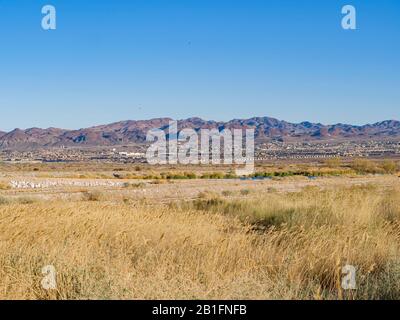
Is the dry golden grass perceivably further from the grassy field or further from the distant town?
the distant town

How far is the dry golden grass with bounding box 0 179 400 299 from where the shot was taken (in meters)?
6.29

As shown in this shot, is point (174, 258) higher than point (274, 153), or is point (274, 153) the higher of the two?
point (174, 258)

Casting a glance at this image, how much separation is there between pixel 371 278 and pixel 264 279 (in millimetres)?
1636

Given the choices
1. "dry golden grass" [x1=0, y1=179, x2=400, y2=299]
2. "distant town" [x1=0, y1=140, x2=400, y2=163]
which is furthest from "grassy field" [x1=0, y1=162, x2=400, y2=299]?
"distant town" [x1=0, y1=140, x2=400, y2=163]

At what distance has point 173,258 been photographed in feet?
26.4

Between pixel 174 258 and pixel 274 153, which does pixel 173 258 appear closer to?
pixel 174 258

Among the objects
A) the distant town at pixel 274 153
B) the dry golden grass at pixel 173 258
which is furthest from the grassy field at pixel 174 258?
the distant town at pixel 274 153

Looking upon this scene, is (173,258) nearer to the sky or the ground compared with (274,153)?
nearer to the sky

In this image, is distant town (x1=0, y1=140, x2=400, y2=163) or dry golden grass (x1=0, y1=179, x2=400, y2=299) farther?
distant town (x1=0, y1=140, x2=400, y2=163)

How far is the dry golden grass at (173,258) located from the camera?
248 inches

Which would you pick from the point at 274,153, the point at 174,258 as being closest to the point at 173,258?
the point at 174,258

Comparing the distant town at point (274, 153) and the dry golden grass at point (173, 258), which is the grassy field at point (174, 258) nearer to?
the dry golden grass at point (173, 258)

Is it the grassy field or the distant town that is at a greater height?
the grassy field

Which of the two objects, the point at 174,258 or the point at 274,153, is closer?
the point at 174,258
